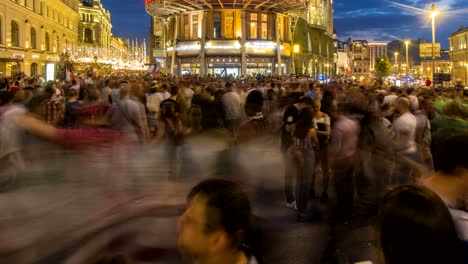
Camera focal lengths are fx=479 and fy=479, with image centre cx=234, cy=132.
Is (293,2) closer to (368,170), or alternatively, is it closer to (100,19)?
(368,170)

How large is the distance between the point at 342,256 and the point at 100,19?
127 m

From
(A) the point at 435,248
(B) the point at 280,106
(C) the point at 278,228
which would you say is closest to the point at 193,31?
(B) the point at 280,106

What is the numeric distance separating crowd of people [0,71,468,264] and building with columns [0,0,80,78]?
23.9m

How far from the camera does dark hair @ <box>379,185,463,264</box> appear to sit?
210 centimetres

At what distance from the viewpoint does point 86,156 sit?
561 cm

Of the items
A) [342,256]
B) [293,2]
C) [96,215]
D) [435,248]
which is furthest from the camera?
[293,2]

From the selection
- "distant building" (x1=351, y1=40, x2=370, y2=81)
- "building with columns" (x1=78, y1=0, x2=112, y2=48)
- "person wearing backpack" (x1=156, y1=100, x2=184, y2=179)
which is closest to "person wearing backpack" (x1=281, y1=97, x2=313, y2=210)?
"person wearing backpack" (x1=156, y1=100, x2=184, y2=179)

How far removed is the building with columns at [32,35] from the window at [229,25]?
18.8 metres

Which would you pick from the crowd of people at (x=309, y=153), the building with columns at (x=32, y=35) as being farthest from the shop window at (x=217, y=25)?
the crowd of people at (x=309, y=153)

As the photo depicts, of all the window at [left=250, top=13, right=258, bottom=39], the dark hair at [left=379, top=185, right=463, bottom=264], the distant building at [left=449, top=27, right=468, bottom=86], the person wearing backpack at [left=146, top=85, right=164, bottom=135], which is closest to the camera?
the dark hair at [left=379, top=185, right=463, bottom=264]

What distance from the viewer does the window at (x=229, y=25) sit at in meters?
56.6

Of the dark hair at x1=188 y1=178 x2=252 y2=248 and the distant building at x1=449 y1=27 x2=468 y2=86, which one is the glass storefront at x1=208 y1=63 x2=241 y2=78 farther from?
the dark hair at x1=188 y1=178 x2=252 y2=248

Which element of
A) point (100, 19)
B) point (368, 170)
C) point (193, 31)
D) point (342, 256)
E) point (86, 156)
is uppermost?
point (100, 19)

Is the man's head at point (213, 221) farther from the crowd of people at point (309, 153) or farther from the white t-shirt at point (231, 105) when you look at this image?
the white t-shirt at point (231, 105)
